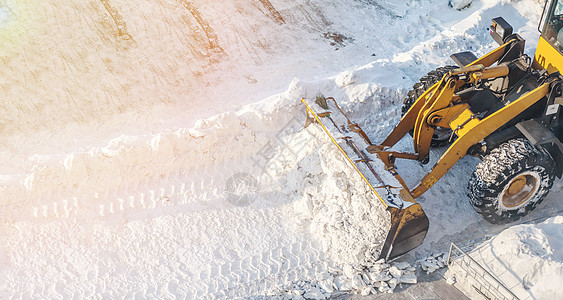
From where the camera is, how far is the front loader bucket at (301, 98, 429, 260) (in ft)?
19.6

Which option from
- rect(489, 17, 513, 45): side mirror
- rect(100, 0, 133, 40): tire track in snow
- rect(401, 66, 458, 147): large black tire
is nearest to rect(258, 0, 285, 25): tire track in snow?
rect(100, 0, 133, 40): tire track in snow

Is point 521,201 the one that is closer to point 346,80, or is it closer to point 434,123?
point 434,123

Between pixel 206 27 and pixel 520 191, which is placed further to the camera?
pixel 206 27

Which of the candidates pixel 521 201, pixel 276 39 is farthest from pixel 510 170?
pixel 276 39

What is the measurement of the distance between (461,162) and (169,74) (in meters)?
4.72

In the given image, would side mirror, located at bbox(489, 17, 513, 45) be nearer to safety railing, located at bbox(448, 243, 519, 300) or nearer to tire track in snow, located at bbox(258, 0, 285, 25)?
safety railing, located at bbox(448, 243, 519, 300)

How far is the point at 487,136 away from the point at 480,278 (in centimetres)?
170

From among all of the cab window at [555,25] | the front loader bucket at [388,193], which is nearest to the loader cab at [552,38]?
the cab window at [555,25]

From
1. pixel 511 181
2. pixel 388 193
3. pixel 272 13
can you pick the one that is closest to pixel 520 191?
pixel 511 181

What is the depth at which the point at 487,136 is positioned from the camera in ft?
21.6

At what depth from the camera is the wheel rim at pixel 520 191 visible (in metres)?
6.55

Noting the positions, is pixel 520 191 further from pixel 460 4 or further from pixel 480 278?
pixel 460 4

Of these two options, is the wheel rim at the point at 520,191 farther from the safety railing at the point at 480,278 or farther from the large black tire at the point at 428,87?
the large black tire at the point at 428,87

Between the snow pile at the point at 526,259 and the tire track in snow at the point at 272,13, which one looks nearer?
the snow pile at the point at 526,259
